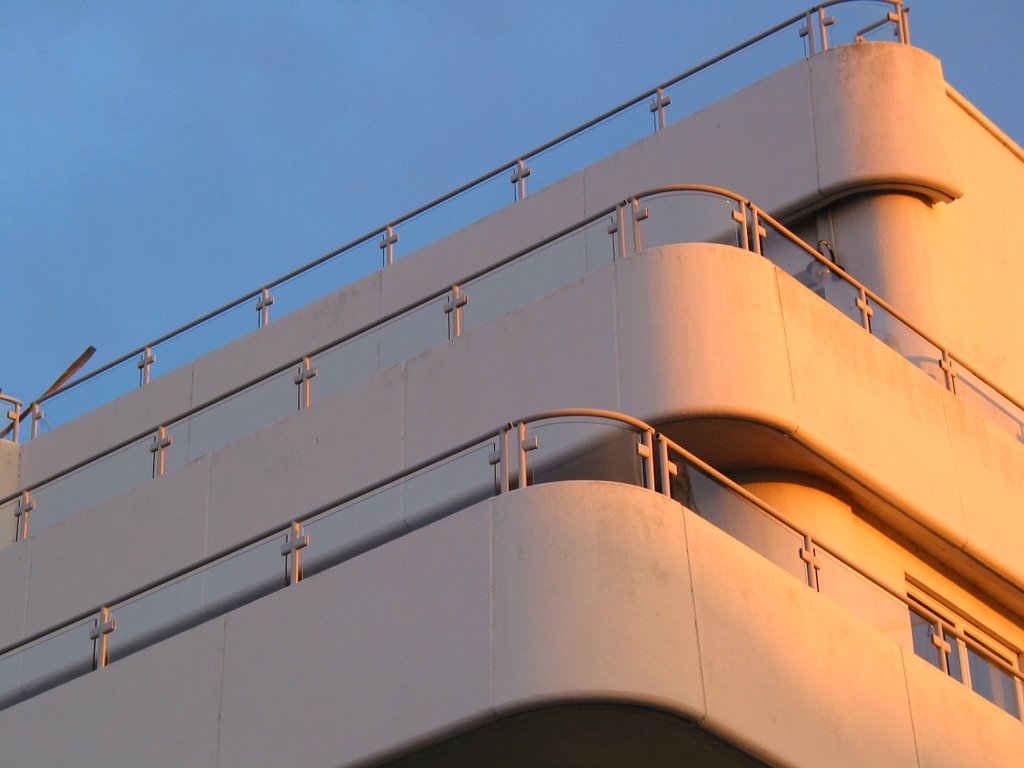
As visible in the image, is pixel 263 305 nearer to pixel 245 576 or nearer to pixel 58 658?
pixel 58 658

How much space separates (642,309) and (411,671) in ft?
12.6

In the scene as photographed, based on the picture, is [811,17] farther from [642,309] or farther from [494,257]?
[642,309]

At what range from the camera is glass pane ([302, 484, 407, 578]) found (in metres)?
14.8

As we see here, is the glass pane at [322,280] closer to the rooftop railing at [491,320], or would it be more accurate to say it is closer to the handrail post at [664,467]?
the rooftop railing at [491,320]

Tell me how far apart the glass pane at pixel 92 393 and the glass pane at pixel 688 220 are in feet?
27.7

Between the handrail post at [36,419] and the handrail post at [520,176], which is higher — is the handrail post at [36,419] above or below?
below

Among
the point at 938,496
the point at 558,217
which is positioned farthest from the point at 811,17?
the point at 938,496

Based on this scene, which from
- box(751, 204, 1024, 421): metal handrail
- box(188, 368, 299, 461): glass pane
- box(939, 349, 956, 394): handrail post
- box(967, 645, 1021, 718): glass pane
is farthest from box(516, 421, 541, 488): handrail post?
box(939, 349, 956, 394): handrail post

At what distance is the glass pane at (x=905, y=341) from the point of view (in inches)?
707

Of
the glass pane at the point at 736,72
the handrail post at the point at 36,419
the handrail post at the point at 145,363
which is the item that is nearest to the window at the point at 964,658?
the glass pane at the point at 736,72

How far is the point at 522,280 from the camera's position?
17812 mm

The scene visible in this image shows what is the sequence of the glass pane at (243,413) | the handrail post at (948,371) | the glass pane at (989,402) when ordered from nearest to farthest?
the handrail post at (948,371)
the glass pane at (989,402)
the glass pane at (243,413)

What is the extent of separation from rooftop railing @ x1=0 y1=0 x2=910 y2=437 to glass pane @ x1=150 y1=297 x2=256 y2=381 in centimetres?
1

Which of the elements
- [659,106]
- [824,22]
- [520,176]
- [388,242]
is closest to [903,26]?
[824,22]
